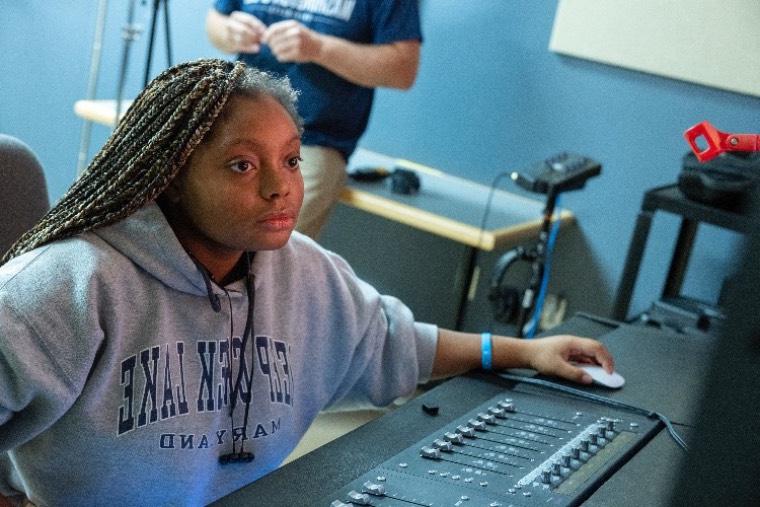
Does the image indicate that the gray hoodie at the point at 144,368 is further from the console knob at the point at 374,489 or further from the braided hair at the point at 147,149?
the console knob at the point at 374,489

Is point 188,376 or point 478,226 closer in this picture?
point 188,376

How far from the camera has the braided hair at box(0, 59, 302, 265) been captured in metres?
1.12

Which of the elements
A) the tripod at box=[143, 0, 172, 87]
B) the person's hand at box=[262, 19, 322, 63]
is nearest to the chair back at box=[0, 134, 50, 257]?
the person's hand at box=[262, 19, 322, 63]

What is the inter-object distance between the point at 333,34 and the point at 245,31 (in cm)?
23

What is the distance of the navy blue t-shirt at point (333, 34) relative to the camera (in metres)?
2.62

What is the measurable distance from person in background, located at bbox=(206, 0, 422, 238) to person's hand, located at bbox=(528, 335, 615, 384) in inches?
48.7

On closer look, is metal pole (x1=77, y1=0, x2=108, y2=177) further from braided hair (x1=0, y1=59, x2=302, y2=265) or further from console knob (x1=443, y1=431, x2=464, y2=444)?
console knob (x1=443, y1=431, x2=464, y2=444)

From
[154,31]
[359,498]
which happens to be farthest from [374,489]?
[154,31]

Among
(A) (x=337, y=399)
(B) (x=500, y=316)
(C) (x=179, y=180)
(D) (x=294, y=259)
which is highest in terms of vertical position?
(C) (x=179, y=180)

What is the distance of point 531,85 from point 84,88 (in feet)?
5.88

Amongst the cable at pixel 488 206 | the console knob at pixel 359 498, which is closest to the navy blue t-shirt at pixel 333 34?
the cable at pixel 488 206

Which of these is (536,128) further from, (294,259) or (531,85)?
(294,259)

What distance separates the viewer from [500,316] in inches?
120

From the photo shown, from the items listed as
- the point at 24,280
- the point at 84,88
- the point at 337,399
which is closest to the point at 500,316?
the point at 337,399
